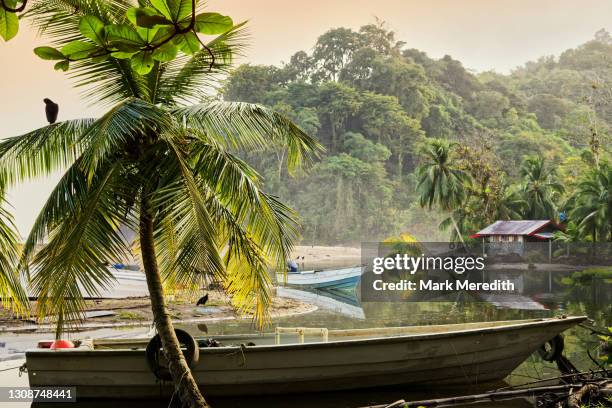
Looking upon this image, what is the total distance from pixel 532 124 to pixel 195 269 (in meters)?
60.4

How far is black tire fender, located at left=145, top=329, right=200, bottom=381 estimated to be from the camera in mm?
7457

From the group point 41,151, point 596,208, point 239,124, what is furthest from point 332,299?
point 41,151

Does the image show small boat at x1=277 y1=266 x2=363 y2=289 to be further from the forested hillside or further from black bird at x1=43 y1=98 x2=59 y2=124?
the forested hillside

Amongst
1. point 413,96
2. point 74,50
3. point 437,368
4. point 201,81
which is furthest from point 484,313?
point 413,96

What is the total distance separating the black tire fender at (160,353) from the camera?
7457 mm

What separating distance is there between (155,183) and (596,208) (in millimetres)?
27043

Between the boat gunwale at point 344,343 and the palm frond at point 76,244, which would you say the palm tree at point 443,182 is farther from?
the palm frond at point 76,244

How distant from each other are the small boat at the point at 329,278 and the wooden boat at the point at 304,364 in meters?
18.6

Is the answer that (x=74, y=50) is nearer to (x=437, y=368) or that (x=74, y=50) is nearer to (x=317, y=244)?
(x=437, y=368)

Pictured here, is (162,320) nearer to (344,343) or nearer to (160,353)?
(160,353)

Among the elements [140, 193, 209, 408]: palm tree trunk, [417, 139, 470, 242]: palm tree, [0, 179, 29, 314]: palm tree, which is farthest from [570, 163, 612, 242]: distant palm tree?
[0, 179, 29, 314]: palm tree

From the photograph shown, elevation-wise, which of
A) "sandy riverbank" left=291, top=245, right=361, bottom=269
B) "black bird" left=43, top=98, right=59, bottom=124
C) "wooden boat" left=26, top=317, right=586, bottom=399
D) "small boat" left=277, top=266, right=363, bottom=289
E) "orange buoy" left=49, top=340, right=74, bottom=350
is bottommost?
"sandy riverbank" left=291, top=245, right=361, bottom=269

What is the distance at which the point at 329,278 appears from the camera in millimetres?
27672

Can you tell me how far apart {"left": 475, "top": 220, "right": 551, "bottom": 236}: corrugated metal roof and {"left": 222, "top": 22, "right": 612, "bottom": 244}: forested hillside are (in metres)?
11.1
